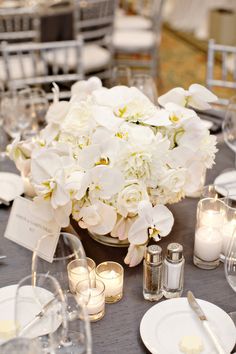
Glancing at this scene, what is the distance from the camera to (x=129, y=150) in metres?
1.27

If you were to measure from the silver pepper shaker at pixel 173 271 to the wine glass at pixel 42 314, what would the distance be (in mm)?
310

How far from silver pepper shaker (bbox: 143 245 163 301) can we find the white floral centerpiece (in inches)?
1.8

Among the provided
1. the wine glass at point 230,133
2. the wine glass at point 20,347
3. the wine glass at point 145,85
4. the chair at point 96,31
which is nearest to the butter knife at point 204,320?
the wine glass at point 20,347

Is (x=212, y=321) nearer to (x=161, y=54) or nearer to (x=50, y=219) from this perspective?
(x=50, y=219)

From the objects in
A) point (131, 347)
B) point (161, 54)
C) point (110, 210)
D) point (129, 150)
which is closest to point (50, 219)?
point (110, 210)

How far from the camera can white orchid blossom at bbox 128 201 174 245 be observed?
1.24m

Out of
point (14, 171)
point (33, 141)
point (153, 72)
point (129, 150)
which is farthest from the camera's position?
point (153, 72)

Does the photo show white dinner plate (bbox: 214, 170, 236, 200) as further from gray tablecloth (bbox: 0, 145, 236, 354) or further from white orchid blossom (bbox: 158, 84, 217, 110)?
white orchid blossom (bbox: 158, 84, 217, 110)

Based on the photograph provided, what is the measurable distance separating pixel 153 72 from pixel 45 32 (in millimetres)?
967

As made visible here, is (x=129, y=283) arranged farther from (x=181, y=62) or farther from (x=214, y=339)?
(x=181, y=62)

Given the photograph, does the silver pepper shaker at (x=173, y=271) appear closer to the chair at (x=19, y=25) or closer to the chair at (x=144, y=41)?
the chair at (x=19, y=25)

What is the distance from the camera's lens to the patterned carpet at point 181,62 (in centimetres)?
496

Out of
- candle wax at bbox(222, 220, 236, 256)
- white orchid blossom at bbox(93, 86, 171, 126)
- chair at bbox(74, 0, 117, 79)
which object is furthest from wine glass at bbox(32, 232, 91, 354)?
chair at bbox(74, 0, 117, 79)

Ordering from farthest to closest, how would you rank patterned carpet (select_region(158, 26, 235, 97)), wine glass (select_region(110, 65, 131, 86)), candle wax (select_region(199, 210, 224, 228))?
1. patterned carpet (select_region(158, 26, 235, 97))
2. wine glass (select_region(110, 65, 131, 86))
3. candle wax (select_region(199, 210, 224, 228))
